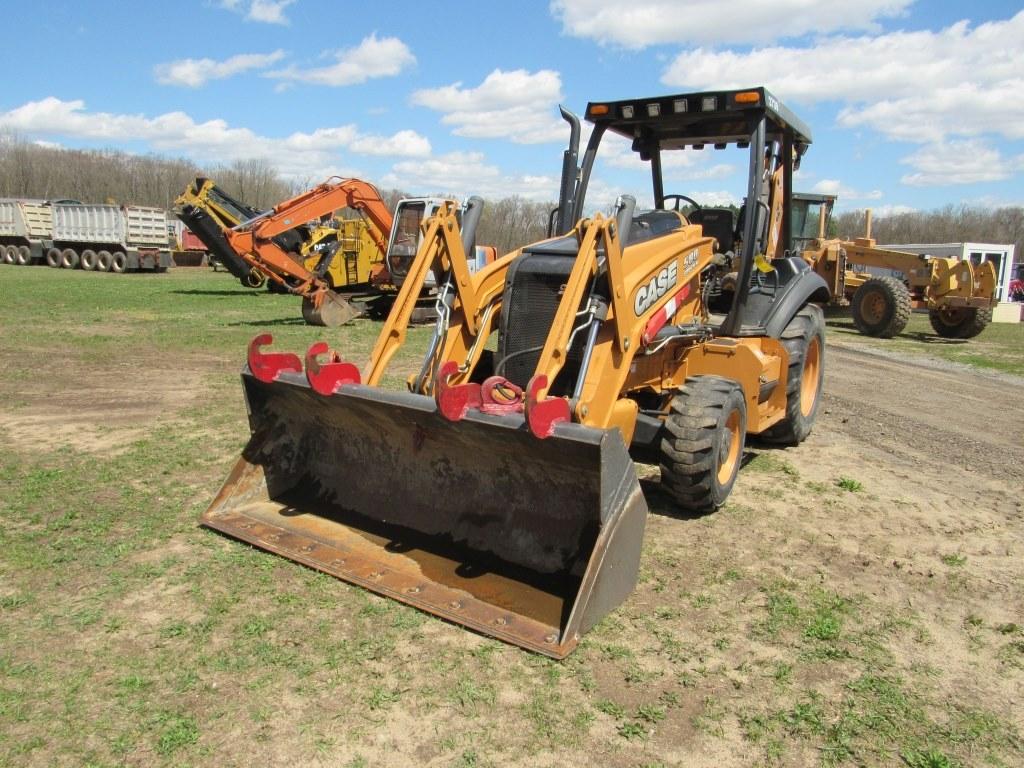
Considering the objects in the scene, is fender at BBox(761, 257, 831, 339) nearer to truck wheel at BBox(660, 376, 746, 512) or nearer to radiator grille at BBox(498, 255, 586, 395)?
truck wheel at BBox(660, 376, 746, 512)

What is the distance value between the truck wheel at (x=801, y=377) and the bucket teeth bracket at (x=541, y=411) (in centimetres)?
325

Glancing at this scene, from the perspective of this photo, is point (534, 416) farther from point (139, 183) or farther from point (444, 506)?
point (139, 183)

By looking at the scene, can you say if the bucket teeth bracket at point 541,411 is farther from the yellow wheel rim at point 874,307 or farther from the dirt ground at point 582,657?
the yellow wheel rim at point 874,307

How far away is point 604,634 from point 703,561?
1.06 meters

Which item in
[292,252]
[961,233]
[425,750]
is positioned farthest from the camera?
[961,233]

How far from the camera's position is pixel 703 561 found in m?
4.50

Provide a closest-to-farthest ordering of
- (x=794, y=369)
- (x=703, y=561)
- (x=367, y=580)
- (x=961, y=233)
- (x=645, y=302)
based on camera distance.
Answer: (x=367, y=580) < (x=703, y=561) < (x=645, y=302) < (x=794, y=369) < (x=961, y=233)

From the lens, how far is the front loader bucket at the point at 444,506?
3625mm

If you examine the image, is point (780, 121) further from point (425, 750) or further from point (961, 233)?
point (961, 233)

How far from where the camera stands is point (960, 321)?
16.8 m

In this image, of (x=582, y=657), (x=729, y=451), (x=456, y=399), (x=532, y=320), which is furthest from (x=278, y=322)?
(x=582, y=657)

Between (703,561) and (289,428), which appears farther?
(289,428)

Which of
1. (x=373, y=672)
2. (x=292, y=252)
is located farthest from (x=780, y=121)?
(x=292, y=252)

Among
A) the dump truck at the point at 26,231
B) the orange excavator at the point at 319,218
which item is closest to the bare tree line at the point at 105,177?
the dump truck at the point at 26,231
